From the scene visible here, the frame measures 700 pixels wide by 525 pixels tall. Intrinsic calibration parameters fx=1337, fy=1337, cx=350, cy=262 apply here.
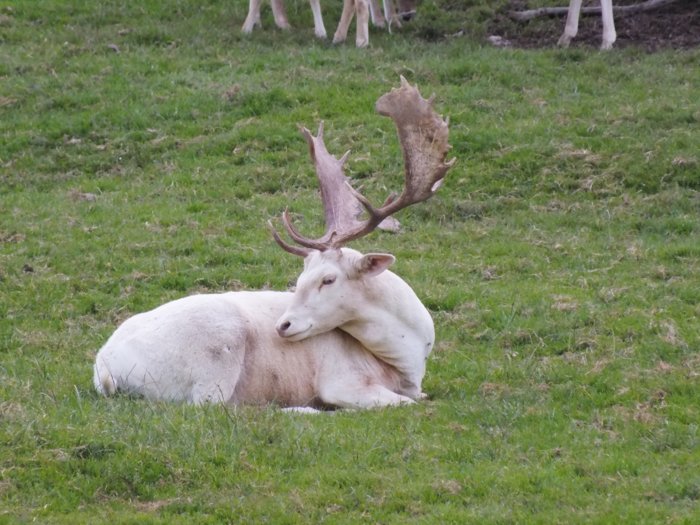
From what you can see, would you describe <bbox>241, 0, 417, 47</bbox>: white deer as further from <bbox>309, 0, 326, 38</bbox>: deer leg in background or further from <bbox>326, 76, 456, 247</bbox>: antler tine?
<bbox>326, 76, 456, 247</bbox>: antler tine

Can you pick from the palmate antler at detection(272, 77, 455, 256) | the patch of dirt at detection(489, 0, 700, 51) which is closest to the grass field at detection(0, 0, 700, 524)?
the patch of dirt at detection(489, 0, 700, 51)

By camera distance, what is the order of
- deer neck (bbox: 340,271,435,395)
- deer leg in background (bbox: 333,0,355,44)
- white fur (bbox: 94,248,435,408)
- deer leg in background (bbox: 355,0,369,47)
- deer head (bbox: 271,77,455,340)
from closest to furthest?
white fur (bbox: 94,248,435,408)
deer head (bbox: 271,77,455,340)
deer neck (bbox: 340,271,435,395)
deer leg in background (bbox: 355,0,369,47)
deer leg in background (bbox: 333,0,355,44)

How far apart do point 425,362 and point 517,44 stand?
11513 mm

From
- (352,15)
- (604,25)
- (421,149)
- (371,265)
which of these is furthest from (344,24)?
(371,265)

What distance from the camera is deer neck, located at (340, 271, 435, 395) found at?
359 inches

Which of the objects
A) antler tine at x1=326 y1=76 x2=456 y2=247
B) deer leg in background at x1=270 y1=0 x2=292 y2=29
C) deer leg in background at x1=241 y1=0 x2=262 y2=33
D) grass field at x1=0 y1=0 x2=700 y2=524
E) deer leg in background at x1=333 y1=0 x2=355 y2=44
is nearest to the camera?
grass field at x1=0 y1=0 x2=700 y2=524

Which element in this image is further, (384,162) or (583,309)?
(384,162)

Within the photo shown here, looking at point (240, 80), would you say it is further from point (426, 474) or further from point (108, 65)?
point (426, 474)

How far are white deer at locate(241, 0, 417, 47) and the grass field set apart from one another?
345mm

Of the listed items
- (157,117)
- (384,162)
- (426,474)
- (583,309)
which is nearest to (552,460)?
(426,474)

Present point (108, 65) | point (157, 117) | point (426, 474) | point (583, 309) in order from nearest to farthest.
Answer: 1. point (426, 474)
2. point (583, 309)
3. point (157, 117)
4. point (108, 65)

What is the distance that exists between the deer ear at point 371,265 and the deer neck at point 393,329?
0.10 m

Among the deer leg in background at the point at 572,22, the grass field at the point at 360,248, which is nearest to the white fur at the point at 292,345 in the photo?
the grass field at the point at 360,248

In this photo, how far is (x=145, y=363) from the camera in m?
8.46
